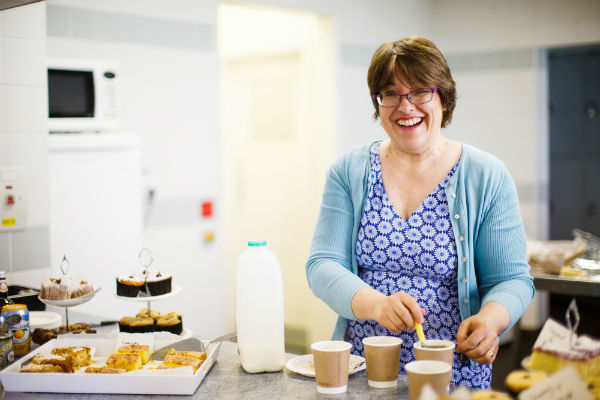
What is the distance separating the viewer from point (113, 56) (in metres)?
3.56

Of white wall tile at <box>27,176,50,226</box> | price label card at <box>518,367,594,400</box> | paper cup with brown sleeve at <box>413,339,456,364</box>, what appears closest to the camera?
price label card at <box>518,367,594,400</box>

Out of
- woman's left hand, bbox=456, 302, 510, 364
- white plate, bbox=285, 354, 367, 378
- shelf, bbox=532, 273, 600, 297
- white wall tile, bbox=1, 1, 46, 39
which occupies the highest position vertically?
white wall tile, bbox=1, 1, 46, 39

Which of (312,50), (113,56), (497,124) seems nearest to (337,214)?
(113,56)

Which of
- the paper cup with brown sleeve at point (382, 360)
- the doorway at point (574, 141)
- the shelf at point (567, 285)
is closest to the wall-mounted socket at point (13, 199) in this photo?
the paper cup with brown sleeve at point (382, 360)

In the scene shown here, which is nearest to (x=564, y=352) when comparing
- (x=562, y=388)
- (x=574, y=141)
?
(x=562, y=388)

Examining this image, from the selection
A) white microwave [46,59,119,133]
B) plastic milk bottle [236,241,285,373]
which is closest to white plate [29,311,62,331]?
plastic milk bottle [236,241,285,373]

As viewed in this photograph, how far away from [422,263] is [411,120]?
39 centimetres

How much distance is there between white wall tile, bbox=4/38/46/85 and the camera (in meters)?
2.46

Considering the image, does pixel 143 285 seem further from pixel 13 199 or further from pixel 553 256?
pixel 553 256

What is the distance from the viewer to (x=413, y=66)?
5.81ft

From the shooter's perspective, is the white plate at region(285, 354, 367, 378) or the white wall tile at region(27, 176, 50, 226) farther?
the white wall tile at region(27, 176, 50, 226)

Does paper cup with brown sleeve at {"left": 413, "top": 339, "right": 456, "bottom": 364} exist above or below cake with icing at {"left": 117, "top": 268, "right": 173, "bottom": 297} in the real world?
below

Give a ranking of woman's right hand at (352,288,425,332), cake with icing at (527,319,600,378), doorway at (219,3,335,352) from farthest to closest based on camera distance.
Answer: doorway at (219,3,335,352) < woman's right hand at (352,288,425,332) < cake with icing at (527,319,600,378)

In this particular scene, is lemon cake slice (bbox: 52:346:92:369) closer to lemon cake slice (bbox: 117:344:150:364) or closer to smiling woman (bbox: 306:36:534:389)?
lemon cake slice (bbox: 117:344:150:364)
